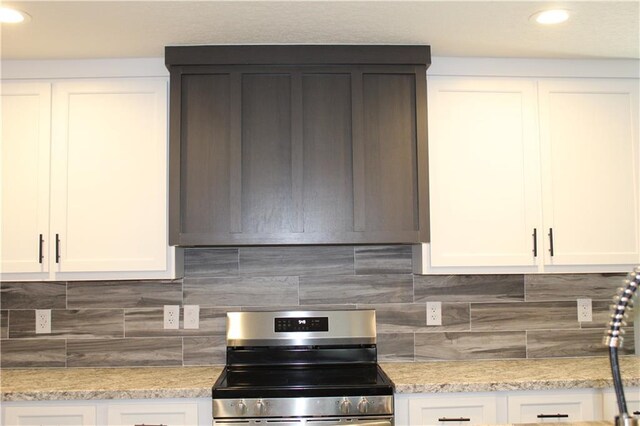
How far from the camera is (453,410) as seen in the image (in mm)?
2361

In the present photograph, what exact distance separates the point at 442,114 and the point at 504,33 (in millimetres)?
453

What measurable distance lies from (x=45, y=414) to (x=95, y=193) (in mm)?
990

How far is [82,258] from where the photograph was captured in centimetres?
256

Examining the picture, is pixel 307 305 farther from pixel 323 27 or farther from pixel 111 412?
pixel 323 27

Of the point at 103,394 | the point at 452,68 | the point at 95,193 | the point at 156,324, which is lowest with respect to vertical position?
the point at 103,394

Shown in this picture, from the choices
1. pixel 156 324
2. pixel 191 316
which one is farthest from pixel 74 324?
pixel 191 316

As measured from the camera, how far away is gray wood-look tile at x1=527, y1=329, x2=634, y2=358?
292 cm

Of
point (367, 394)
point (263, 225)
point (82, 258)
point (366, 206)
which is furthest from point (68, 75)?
point (367, 394)

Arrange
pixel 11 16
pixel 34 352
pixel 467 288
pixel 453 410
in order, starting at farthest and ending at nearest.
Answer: pixel 467 288 < pixel 34 352 < pixel 453 410 < pixel 11 16

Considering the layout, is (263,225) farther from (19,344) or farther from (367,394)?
(19,344)

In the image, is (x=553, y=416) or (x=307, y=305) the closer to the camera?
(x=553, y=416)

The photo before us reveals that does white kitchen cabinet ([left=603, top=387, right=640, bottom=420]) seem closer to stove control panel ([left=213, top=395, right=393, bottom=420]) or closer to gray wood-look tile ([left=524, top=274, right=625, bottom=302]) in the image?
gray wood-look tile ([left=524, top=274, right=625, bottom=302])

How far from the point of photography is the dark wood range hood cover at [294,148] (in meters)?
2.53

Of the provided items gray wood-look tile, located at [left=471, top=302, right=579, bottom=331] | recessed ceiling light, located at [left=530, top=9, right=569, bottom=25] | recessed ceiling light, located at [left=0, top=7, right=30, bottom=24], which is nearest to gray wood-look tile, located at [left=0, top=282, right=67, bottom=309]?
recessed ceiling light, located at [left=0, top=7, right=30, bottom=24]
